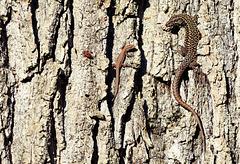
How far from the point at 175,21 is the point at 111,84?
1413 mm

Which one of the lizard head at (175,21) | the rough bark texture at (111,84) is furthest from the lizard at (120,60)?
the lizard head at (175,21)

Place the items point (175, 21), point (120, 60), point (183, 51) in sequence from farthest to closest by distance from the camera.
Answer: point (183, 51) → point (175, 21) → point (120, 60)

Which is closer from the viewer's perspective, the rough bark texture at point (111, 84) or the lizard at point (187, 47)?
the rough bark texture at point (111, 84)

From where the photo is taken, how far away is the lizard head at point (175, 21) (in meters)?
3.82

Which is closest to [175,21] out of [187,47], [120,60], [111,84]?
[187,47]

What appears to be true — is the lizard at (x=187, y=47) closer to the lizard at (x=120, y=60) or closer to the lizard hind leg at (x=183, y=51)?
the lizard hind leg at (x=183, y=51)

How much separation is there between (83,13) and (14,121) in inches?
69.2

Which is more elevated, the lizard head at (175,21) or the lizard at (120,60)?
the lizard head at (175,21)

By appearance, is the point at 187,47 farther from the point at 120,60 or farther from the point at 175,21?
the point at 120,60

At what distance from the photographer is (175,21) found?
3928mm

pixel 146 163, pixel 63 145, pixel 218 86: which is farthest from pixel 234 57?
pixel 63 145

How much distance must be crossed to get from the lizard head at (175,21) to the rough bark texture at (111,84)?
108mm

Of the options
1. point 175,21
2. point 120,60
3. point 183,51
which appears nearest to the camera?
point 120,60

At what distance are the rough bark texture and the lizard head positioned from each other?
0.35 ft
